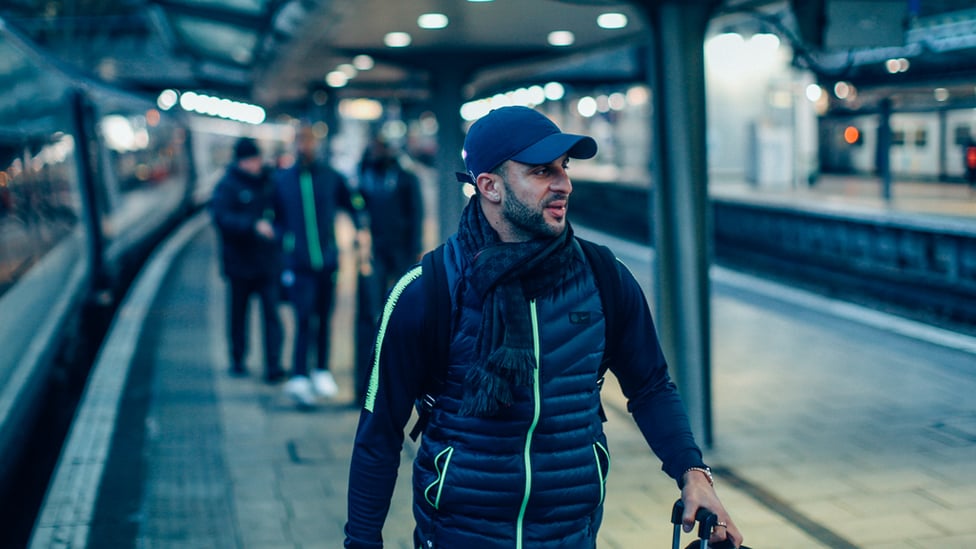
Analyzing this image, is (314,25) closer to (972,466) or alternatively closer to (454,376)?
(972,466)

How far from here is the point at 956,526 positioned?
4.70m

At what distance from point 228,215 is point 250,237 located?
23 cm

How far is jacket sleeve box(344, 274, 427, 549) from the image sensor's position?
2297 mm

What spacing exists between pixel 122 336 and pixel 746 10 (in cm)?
624

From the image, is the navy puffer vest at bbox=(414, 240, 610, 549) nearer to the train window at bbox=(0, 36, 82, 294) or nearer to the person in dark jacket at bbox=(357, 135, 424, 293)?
the train window at bbox=(0, 36, 82, 294)

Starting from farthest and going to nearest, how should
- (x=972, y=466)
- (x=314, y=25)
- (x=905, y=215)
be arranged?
(x=905, y=215)
(x=314, y=25)
(x=972, y=466)

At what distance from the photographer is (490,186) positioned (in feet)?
7.59

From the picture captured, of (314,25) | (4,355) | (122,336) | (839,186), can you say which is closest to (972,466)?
(4,355)

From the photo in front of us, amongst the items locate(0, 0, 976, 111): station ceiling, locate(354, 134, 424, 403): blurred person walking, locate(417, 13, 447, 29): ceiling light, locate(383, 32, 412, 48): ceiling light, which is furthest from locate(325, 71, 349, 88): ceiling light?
locate(354, 134, 424, 403): blurred person walking

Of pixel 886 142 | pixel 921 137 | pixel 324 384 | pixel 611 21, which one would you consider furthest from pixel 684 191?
pixel 921 137

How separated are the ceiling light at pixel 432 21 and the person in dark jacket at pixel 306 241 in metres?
2.85

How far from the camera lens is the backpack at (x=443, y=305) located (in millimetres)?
2291

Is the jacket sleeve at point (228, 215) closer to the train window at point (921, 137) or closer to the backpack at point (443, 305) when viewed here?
the backpack at point (443, 305)

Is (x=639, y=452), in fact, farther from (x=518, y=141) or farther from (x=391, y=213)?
(x=518, y=141)
